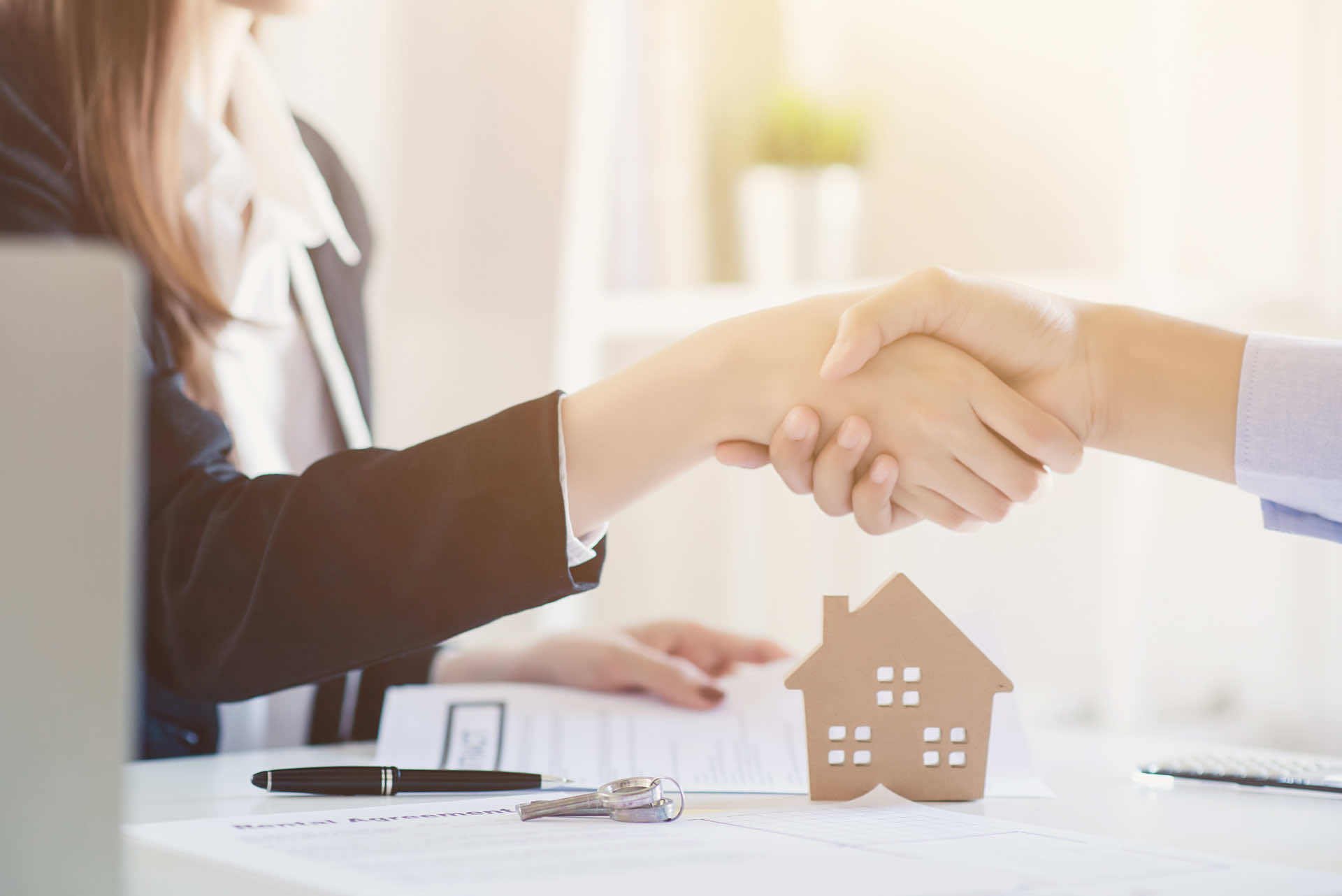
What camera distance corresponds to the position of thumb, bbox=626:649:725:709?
3.13ft

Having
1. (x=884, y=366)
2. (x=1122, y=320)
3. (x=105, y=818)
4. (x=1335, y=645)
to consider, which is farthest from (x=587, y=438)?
(x=1335, y=645)

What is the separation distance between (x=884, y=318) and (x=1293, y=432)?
0.27 meters

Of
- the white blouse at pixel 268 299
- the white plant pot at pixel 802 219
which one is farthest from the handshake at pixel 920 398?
the white plant pot at pixel 802 219

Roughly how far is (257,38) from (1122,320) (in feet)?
2.83

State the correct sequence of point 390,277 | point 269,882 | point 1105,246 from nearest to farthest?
point 269,882
point 390,277
point 1105,246

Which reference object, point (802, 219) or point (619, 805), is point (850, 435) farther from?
point (802, 219)

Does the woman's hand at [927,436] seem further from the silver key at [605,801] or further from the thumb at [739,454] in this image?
the silver key at [605,801]

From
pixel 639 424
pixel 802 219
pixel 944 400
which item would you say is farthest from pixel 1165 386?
pixel 802 219

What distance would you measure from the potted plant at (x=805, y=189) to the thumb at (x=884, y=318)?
1216mm

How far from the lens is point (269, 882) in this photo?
47 cm

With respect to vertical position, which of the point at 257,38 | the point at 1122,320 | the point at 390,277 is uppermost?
the point at 257,38

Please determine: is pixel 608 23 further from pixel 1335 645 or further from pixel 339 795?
pixel 339 795

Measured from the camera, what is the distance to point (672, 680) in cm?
96

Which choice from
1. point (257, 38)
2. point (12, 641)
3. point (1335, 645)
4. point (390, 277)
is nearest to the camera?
point (12, 641)
